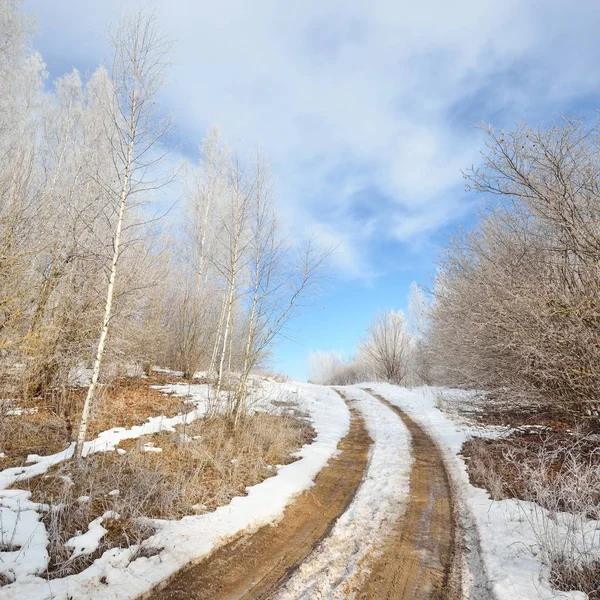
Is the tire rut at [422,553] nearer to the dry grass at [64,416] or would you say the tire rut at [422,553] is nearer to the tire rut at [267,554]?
the tire rut at [267,554]

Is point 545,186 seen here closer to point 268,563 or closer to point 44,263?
point 268,563

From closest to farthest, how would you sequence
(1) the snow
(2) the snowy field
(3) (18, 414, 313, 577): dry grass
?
1. (1) the snow
2. (2) the snowy field
3. (3) (18, 414, 313, 577): dry grass

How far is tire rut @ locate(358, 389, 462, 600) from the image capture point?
3184mm

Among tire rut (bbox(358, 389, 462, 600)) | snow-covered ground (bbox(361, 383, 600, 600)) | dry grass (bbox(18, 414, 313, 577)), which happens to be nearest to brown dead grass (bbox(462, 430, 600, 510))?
snow-covered ground (bbox(361, 383, 600, 600))

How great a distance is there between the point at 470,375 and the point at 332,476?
20.2 ft

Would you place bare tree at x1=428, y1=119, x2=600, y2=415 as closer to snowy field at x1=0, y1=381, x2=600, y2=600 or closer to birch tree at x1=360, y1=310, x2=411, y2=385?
snowy field at x1=0, y1=381, x2=600, y2=600

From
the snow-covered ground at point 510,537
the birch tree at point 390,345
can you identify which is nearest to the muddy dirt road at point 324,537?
the snow-covered ground at point 510,537

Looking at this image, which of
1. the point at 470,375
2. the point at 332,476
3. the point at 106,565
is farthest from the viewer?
the point at 470,375

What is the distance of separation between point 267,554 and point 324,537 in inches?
29.1

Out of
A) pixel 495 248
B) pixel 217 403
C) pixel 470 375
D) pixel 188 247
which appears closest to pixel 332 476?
pixel 217 403

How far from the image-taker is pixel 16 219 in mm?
6676

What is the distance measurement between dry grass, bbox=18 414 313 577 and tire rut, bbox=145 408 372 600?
0.84 m

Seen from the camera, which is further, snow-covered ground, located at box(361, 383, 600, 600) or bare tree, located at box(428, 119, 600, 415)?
bare tree, located at box(428, 119, 600, 415)

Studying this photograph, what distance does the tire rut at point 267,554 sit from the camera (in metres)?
3.11
